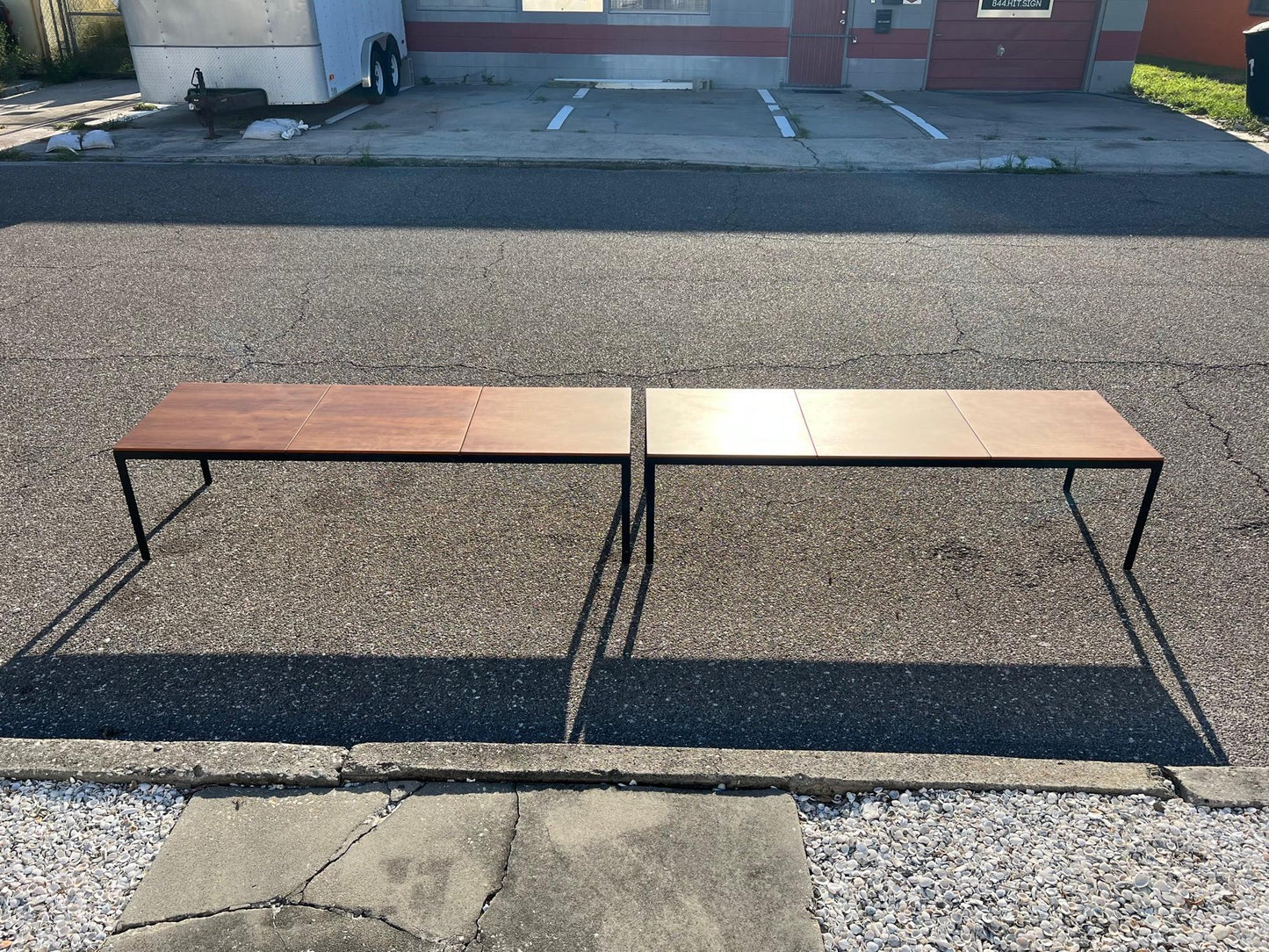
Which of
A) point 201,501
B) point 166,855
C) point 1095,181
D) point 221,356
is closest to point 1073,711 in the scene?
point 166,855

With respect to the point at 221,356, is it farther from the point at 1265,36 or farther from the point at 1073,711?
the point at 1265,36

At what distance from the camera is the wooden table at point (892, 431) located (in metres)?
3.95

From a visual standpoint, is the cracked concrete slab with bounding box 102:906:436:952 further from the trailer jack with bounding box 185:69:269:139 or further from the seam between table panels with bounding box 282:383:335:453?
the trailer jack with bounding box 185:69:269:139

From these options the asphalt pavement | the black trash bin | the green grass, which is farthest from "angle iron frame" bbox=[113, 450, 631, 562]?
the black trash bin

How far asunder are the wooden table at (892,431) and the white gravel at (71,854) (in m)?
2.30

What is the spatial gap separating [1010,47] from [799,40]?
Answer: 421cm

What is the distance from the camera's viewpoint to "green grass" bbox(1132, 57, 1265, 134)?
1565cm

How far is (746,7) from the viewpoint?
59.4ft

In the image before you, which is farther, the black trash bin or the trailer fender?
the trailer fender

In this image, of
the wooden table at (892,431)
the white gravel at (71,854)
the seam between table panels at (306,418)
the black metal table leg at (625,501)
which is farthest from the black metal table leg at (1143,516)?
the white gravel at (71,854)

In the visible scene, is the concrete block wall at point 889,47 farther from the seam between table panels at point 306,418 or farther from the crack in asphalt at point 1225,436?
the seam between table panels at point 306,418

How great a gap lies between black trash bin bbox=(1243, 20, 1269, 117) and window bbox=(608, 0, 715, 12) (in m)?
9.60

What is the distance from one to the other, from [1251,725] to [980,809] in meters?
1.25

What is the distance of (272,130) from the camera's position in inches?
529
